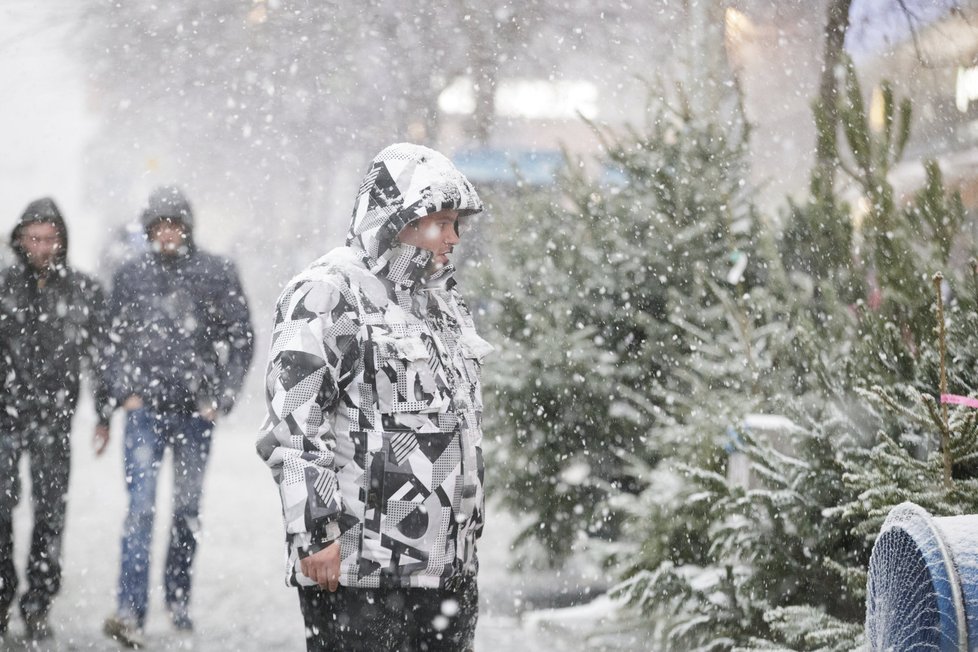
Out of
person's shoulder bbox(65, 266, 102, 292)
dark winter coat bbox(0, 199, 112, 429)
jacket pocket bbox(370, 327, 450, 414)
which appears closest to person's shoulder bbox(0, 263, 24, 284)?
dark winter coat bbox(0, 199, 112, 429)

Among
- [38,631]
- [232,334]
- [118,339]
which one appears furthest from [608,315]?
[38,631]

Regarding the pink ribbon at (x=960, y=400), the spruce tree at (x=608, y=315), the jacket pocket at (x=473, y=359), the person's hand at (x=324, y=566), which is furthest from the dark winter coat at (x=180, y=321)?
the pink ribbon at (x=960, y=400)

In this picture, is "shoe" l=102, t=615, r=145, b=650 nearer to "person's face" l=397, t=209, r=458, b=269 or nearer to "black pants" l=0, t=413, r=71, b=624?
"black pants" l=0, t=413, r=71, b=624

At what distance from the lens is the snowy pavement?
15.8 ft

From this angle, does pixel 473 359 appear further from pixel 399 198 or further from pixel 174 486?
pixel 174 486

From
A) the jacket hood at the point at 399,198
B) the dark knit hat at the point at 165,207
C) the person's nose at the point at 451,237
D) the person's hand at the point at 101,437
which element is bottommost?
the person's hand at the point at 101,437

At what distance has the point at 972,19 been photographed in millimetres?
8664

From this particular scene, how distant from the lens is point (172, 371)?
5.12 metres

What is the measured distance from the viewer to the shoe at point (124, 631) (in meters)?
4.71

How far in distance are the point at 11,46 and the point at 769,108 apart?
1098 centimetres

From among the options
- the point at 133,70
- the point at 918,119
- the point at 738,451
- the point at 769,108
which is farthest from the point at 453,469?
the point at 133,70

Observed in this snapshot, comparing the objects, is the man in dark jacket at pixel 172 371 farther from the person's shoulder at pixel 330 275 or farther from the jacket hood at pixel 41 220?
the person's shoulder at pixel 330 275

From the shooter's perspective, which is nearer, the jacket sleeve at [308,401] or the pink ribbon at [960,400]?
the jacket sleeve at [308,401]

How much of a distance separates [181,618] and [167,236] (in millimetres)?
1779
